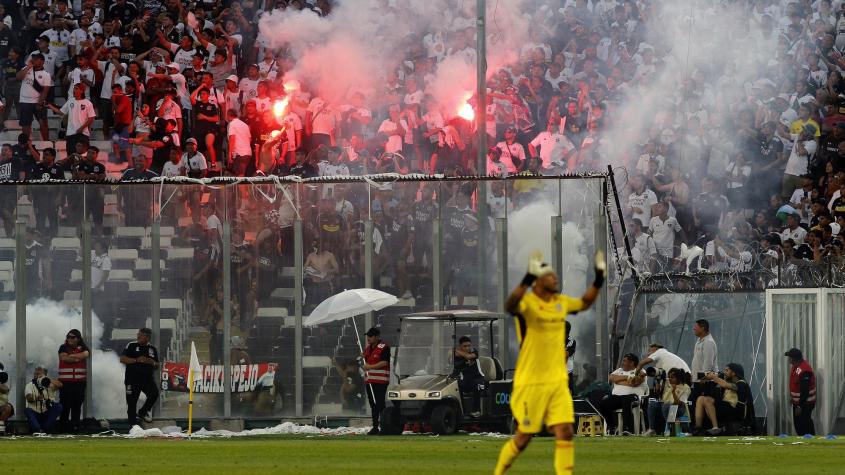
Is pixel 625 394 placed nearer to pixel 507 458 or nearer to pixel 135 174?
pixel 135 174

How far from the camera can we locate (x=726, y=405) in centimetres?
2534

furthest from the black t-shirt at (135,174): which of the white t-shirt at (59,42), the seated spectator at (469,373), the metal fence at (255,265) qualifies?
the seated spectator at (469,373)

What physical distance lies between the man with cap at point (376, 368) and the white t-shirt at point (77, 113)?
9770 millimetres

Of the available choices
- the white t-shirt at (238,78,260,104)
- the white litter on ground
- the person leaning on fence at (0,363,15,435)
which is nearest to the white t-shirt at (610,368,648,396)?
the white litter on ground

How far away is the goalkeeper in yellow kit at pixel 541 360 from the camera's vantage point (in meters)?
14.2

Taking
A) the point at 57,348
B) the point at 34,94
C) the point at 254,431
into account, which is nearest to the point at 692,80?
the point at 34,94

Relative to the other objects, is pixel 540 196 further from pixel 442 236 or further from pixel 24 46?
pixel 24 46

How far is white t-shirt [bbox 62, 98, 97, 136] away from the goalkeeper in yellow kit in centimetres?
2115

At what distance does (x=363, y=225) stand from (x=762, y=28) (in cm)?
1363

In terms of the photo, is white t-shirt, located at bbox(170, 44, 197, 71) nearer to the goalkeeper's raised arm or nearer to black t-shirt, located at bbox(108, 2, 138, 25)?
black t-shirt, located at bbox(108, 2, 138, 25)

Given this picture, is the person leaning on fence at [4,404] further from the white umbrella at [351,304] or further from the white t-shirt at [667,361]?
the white t-shirt at [667,361]

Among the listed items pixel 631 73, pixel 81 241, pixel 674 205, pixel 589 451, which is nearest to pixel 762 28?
pixel 631 73

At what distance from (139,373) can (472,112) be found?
10.6m

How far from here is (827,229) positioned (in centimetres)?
3219
